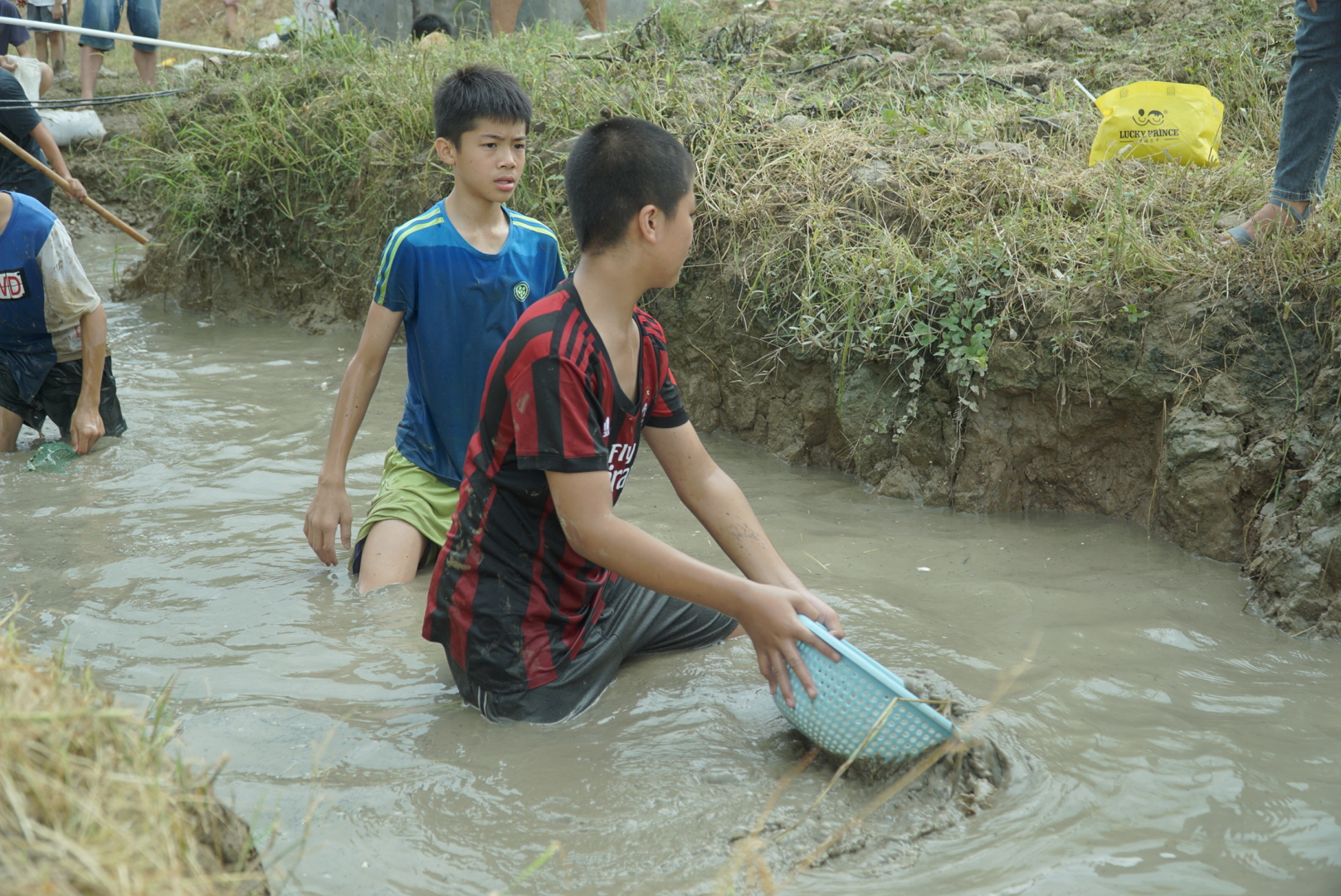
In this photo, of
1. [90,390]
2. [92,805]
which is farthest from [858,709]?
[90,390]

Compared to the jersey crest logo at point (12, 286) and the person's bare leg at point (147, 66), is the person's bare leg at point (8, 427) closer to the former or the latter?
the jersey crest logo at point (12, 286)

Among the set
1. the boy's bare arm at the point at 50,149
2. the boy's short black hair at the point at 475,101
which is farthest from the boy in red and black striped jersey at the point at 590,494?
the boy's bare arm at the point at 50,149

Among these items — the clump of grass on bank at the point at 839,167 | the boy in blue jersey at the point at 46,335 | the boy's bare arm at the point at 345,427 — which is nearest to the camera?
the boy's bare arm at the point at 345,427

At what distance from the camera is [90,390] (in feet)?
14.0

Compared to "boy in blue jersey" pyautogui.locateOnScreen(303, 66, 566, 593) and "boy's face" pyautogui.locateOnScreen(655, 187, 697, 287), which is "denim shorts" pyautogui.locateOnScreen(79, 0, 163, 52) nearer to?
"boy in blue jersey" pyautogui.locateOnScreen(303, 66, 566, 593)

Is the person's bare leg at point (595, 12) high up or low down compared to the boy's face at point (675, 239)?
up

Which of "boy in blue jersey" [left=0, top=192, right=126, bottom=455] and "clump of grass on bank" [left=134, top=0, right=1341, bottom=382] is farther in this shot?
"boy in blue jersey" [left=0, top=192, right=126, bottom=455]

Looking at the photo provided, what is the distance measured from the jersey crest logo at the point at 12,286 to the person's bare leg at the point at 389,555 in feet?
7.13

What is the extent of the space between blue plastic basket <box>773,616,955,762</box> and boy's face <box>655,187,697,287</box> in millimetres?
809

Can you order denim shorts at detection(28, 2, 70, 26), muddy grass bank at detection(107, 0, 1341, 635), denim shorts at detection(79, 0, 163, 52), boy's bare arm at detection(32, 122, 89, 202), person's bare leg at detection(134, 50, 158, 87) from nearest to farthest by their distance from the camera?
1. muddy grass bank at detection(107, 0, 1341, 635)
2. boy's bare arm at detection(32, 122, 89, 202)
3. denim shorts at detection(79, 0, 163, 52)
4. person's bare leg at detection(134, 50, 158, 87)
5. denim shorts at detection(28, 2, 70, 26)

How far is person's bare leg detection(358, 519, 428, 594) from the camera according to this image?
322 centimetres

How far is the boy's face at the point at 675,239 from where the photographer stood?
224cm

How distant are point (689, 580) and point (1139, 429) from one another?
7.49 feet

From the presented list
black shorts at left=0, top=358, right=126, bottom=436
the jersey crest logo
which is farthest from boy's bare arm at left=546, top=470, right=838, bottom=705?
the jersey crest logo
